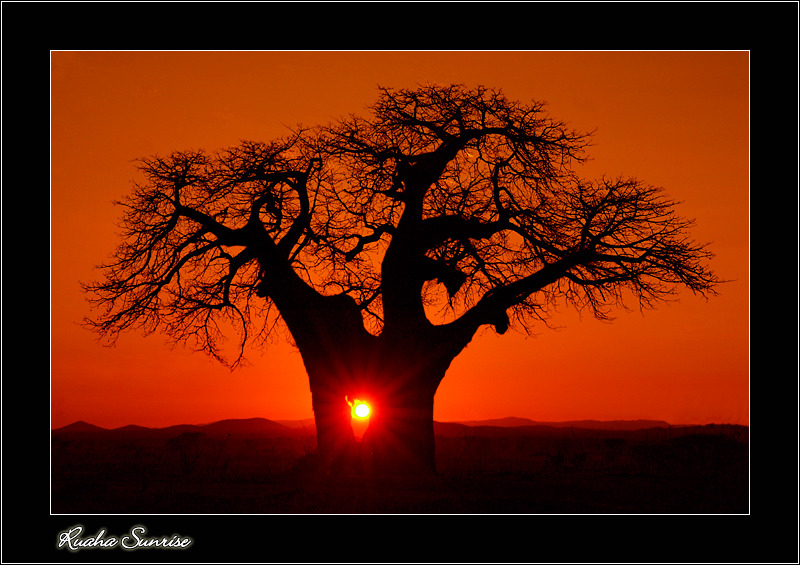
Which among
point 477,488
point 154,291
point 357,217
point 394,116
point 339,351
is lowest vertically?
point 477,488

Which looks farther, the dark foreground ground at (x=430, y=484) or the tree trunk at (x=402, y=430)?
the tree trunk at (x=402, y=430)

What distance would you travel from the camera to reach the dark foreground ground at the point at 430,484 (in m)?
12.7

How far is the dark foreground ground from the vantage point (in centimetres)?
1272

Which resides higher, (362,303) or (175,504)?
(362,303)

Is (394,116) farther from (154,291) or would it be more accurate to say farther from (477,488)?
(477,488)

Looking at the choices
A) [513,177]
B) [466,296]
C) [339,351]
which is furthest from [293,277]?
[513,177]

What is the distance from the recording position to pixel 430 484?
14422 mm

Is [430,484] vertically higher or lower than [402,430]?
lower

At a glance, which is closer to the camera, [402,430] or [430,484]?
[430,484]

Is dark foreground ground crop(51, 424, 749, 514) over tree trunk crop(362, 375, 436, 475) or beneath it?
beneath

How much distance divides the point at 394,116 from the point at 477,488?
611 cm

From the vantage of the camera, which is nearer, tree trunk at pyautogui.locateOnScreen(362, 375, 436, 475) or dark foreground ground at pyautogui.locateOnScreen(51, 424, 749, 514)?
dark foreground ground at pyautogui.locateOnScreen(51, 424, 749, 514)

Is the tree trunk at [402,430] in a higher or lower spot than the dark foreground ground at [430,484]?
higher

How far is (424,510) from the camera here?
12.2 meters
